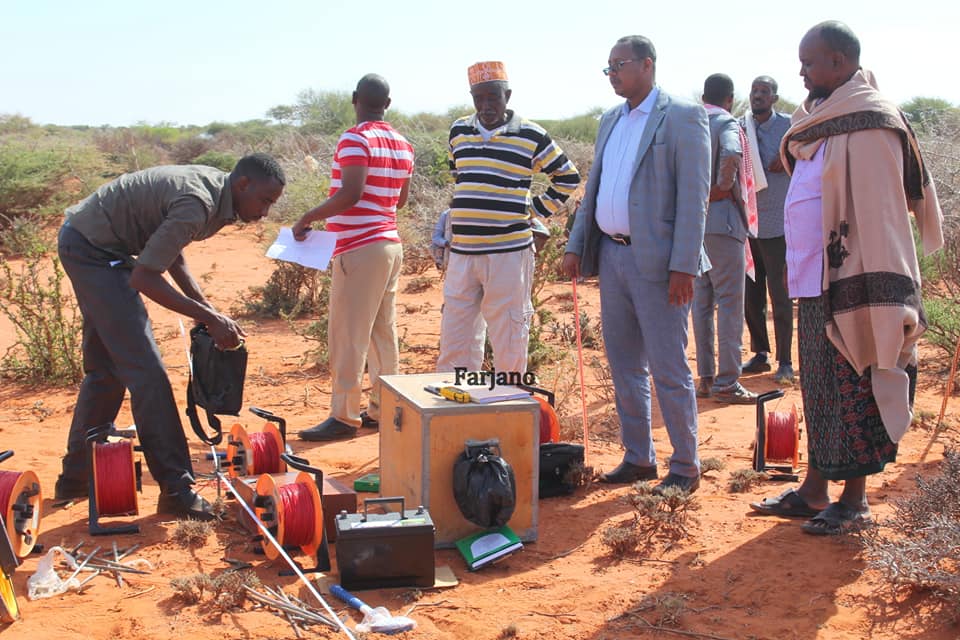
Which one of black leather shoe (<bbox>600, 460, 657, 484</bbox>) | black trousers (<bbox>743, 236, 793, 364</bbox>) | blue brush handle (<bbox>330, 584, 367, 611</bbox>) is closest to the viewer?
blue brush handle (<bbox>330, 584, 367, 611</bbox>)

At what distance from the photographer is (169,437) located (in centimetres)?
492

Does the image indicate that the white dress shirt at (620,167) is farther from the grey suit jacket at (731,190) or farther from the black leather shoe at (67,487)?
the black leather shoe at (67,487)

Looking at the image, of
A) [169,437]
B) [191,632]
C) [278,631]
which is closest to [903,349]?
[278,631]

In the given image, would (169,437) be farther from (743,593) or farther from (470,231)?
(743,593)

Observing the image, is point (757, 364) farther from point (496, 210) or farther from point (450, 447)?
point (450, 447)

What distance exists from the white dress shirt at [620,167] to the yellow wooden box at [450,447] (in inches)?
46.2

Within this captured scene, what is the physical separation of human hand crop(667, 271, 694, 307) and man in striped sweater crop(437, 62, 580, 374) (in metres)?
1.21

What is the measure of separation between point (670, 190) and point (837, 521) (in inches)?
69.5

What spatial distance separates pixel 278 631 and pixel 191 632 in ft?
1.09

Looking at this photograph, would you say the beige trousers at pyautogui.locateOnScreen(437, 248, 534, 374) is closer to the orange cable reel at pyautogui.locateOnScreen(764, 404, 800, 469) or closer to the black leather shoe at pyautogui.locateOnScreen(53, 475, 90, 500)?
the orange cable reel at pyautogui.locateOnScreen(764, 404, 800, 469)

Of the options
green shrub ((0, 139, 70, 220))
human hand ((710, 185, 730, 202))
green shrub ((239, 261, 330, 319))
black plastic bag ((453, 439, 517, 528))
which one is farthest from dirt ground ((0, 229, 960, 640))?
green shrub ((0, 139, 70, 220))

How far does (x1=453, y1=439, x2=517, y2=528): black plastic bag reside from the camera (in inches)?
168

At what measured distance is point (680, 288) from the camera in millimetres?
A: 4930

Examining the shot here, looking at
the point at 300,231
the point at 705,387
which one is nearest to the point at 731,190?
the point at 705,387
